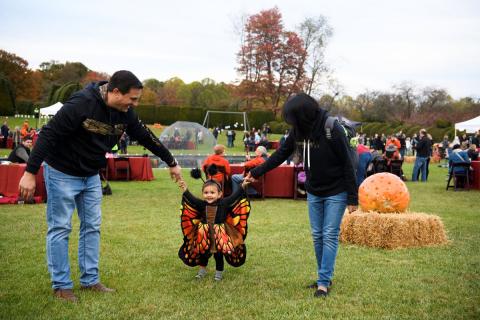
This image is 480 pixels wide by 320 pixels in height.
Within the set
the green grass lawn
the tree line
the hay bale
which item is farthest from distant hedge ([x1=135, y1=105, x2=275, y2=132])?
the hay bale

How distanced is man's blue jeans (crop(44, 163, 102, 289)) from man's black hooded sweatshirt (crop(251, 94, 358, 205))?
6.85 feet

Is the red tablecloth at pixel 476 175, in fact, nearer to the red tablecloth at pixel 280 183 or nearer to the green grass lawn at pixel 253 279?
the red tablecloth at pixel 280 183

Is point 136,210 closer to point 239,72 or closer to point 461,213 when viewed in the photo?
point 461,213

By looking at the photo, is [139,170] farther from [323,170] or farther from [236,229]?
[323,170]

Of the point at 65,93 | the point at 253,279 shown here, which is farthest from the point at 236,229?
the point at 65,93

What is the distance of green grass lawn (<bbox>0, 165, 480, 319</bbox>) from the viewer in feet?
15.4

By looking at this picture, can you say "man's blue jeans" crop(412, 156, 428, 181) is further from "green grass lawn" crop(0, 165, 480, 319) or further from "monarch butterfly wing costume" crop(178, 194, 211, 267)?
"monarch butterfly wing costume" crop(178, 194, 211, 267)

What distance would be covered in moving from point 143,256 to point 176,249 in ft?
2.09

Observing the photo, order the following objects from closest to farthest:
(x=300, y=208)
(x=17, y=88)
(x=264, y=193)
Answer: (x=300, y=208)
(x=264, y=193)
(x=17, y=88)

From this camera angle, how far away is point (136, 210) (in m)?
11.4

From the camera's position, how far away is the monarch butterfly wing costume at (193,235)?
225 inches

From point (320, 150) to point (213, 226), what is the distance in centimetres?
150

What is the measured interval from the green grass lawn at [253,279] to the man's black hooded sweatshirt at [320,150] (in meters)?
1.10

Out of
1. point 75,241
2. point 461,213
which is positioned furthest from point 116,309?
point 461,213
